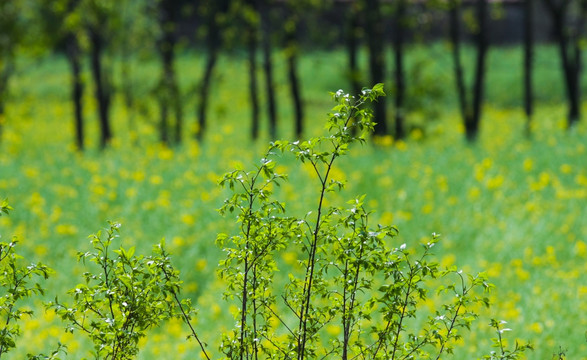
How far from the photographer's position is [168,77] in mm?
18281

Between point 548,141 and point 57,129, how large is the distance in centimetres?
2073

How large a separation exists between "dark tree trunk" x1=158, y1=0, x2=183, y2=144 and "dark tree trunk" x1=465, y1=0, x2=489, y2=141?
6.72 meters

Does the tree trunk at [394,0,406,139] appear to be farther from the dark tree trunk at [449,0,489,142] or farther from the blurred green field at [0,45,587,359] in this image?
the dark tree trunk at [449,0,489,142]

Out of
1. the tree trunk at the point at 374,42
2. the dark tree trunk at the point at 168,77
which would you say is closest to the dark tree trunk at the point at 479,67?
the tree trunk at the point at 374,42

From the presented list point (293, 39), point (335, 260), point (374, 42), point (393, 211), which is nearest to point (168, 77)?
point (293, 39)

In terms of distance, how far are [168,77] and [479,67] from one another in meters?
7.49

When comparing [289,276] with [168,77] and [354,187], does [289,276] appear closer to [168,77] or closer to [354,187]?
[354,187]

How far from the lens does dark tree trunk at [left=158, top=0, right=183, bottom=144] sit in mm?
17578

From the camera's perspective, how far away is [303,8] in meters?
17.5

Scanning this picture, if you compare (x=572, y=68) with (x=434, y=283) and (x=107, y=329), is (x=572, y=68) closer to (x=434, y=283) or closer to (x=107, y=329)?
(x=434, y=283)

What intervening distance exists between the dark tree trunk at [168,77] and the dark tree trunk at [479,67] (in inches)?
265

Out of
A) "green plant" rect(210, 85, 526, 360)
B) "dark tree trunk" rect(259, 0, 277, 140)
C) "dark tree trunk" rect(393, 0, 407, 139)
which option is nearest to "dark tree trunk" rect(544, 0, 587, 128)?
"dark tree trunk" rect(393, 0, 407, 139)

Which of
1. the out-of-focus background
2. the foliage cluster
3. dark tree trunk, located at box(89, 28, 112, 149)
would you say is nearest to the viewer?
the foliage cluster

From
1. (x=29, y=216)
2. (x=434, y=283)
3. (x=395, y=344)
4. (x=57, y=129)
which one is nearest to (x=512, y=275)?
(x=434, y=283)
